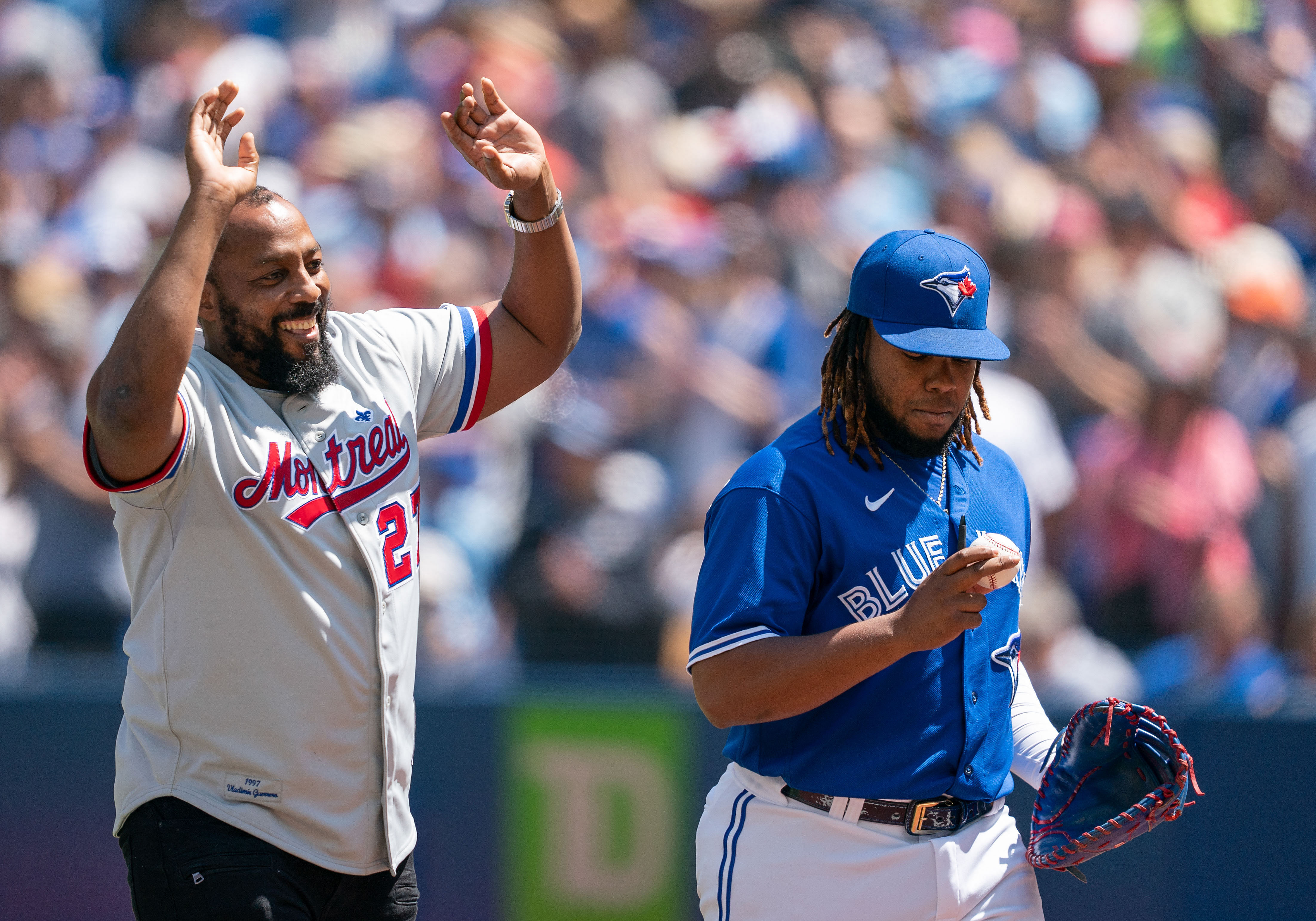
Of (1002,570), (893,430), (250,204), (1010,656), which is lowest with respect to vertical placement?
(1010,656)

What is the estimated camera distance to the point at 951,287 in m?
2.56

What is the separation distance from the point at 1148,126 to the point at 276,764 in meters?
6.23

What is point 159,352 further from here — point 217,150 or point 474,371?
point 474,371

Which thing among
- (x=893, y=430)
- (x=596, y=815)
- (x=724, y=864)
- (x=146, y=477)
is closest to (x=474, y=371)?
(x=146, y=477)

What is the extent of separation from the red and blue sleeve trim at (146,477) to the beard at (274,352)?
231 millimetres

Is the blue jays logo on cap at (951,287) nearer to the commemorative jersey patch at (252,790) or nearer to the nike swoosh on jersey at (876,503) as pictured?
the nike swoosh on jersey at (876,503)

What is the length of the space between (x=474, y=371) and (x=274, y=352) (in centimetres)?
49

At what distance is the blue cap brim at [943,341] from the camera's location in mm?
2496

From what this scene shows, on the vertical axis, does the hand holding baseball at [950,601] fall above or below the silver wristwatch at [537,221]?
below

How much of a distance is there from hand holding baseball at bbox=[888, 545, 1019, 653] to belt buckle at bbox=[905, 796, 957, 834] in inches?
15.3

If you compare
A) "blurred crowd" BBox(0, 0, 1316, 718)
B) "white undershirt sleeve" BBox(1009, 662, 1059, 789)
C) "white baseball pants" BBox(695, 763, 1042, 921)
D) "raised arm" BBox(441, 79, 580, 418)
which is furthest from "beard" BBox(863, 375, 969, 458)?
"blurred crowd" BBox(0, 0, 1316, 718)

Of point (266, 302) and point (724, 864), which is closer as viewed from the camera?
point (724, 864)

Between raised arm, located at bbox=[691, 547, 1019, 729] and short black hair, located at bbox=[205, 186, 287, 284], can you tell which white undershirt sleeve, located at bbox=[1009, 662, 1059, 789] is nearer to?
raised arm, located at bbox=[691, 547, 1019, 729]

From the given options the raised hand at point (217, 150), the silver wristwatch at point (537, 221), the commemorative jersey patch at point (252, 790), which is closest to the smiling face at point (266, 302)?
the raised hand at point (217, 150)
